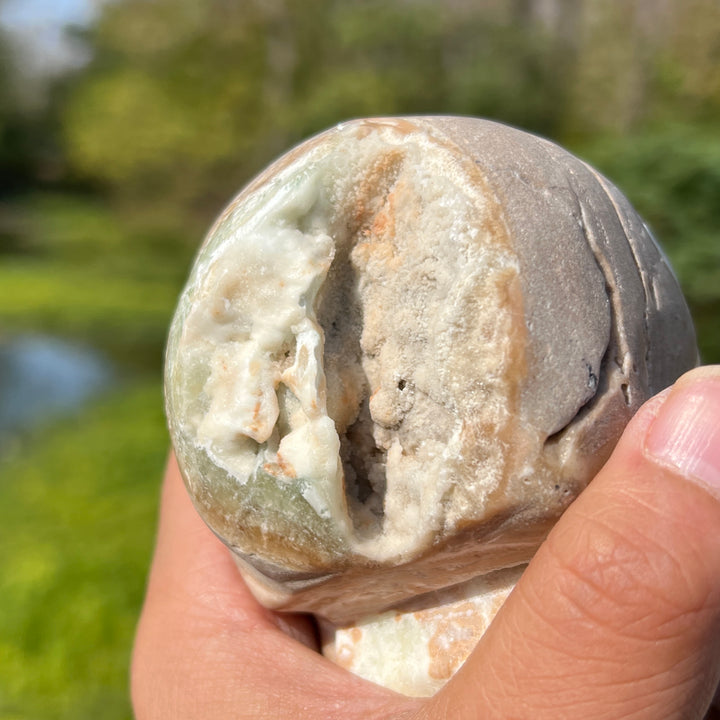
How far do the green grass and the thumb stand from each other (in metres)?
2.52

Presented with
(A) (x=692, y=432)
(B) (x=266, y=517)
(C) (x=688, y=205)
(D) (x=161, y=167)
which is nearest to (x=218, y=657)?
(B) (x=266, y=517)

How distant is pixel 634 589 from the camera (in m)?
0.83

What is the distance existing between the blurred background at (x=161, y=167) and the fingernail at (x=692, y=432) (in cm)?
271

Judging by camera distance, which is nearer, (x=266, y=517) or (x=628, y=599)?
(x=628, y=599)

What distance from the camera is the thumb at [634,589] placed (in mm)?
833

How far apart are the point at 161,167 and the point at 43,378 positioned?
15.6 feet

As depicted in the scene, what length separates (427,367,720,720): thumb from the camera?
0.83 m

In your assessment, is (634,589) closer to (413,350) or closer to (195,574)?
(413,350)

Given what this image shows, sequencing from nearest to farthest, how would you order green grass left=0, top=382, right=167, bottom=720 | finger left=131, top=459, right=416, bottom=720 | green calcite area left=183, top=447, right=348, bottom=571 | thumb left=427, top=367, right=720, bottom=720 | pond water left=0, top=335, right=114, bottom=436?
thumb left=427, top=367, right=720, bottom=720 → green calcite area left=183, top=447, right=348, bottom=571 → finger left=131, top=459, right=416, bottom=720 → green grass left=0, top=382, right=167, bottom=720 → pond water left=0, top=335, right=114, bottom=436

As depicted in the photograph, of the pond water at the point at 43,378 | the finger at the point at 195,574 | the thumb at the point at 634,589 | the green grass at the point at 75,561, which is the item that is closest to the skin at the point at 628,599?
the thumb at the point at 634,589

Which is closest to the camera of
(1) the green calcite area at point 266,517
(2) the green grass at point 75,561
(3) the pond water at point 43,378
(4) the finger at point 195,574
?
(1) the green calcite area at point 266,517

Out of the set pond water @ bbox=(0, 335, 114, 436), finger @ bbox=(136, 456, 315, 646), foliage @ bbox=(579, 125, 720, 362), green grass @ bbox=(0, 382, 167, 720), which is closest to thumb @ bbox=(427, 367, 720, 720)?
finger @ bbox=(136, 456, 315, 646)

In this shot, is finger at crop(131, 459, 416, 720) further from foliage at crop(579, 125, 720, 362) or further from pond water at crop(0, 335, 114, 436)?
pond water at crop(0, 335, 114, 436)

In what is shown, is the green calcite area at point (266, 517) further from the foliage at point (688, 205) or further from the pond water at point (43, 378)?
the pond water at point (43, 378)
